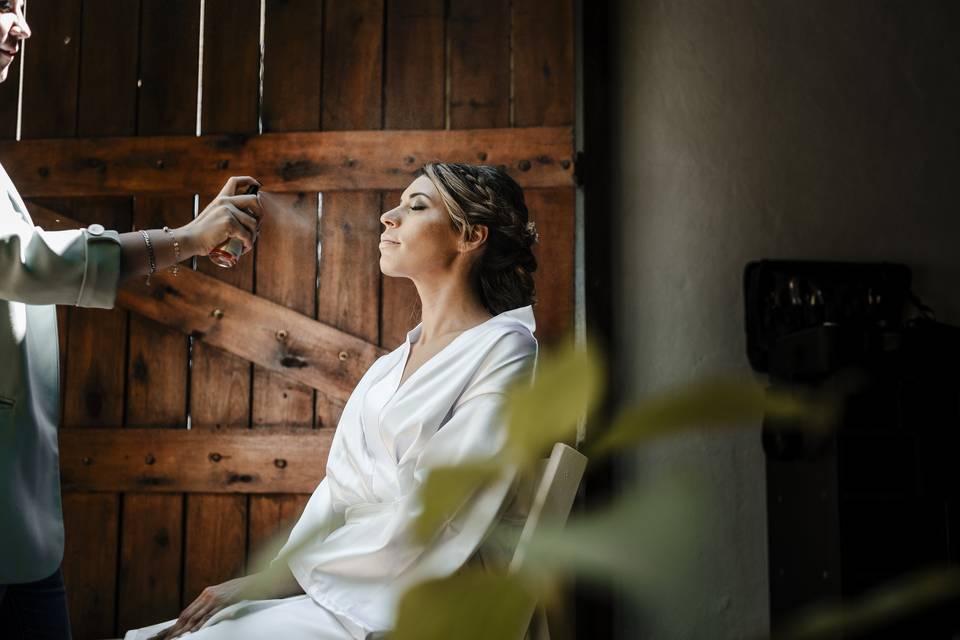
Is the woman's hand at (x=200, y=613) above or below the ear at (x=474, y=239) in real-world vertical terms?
below

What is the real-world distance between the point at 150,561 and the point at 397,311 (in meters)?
0.91

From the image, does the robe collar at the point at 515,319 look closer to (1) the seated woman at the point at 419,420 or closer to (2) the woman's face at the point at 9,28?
(1) the seated woman at the point at 419,420

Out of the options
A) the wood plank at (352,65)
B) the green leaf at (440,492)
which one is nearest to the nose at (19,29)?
the wood plank at (352,65)

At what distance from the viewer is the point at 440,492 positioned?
245mm

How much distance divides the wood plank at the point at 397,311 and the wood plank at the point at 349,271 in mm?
22

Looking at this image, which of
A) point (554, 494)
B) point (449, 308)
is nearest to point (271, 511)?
point (449, 308)

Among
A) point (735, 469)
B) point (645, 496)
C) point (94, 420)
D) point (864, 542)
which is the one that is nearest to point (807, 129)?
point (735, 469)

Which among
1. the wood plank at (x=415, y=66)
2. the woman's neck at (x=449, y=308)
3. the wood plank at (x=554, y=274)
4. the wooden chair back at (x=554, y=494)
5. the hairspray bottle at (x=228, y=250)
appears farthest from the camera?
the wood plank at (x=415, y=66)

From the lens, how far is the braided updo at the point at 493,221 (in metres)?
1.77

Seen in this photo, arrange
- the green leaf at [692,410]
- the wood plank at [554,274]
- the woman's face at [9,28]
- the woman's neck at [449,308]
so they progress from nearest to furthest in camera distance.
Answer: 1. the green leaf at [692,410]
2. the woman's face at [9,28]
3. the woman's neck at [449,308]
4. the wood plank at [554,274]

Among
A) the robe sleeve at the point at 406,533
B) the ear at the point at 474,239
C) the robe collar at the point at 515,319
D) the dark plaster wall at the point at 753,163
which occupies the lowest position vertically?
the robe sleeve at the point at 406,533

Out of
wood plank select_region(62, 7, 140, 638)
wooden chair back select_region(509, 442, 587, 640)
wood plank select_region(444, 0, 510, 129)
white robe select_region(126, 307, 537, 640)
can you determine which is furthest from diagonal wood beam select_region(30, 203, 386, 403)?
wooden chair back select_region(509, 442, 587, 640)

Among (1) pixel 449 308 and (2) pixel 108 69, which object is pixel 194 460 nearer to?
(1) pixel 449 308

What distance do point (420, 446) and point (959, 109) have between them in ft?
5.83
